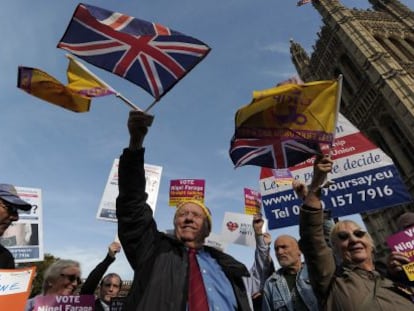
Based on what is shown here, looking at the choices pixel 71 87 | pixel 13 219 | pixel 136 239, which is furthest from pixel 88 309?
pixel 71 87

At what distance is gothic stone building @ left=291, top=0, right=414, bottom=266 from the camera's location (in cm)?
2495

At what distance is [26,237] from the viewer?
662cm

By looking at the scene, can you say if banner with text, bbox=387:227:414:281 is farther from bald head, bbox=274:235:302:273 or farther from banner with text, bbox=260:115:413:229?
banner with text, bbox=260:115:413:229

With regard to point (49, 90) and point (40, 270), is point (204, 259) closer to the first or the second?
point (49, 90)

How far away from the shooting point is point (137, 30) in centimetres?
395

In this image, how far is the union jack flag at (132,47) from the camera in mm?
3727

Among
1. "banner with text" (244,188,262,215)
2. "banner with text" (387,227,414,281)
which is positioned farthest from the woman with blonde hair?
"banner with text" (244,188,262,215)

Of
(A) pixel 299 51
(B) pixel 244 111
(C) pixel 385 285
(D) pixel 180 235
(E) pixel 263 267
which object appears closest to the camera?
(C) pixel 385 285

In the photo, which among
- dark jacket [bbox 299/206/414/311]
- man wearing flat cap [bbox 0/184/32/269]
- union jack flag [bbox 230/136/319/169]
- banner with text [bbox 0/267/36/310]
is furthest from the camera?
union jack flag [bbox 230/136/319/169]

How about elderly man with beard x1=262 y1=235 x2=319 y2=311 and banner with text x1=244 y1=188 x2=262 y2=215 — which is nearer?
elderly man with beard x1=262 y1=235 x2=319 y2=311

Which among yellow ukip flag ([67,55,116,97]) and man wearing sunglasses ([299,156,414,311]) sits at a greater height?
yellow ukip flag ([67,55,116,97])

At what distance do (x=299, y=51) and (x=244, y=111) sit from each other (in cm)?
3856

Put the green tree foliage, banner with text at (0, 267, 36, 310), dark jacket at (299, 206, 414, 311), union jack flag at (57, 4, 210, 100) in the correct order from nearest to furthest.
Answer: dark jacket at (299, 206, 414, 311) < banner with text at (0, 267, 36, 310) < union jack flag at (57, 4, 210, 100) < the green tree foliage

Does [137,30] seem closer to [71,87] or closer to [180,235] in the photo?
[71,87]
